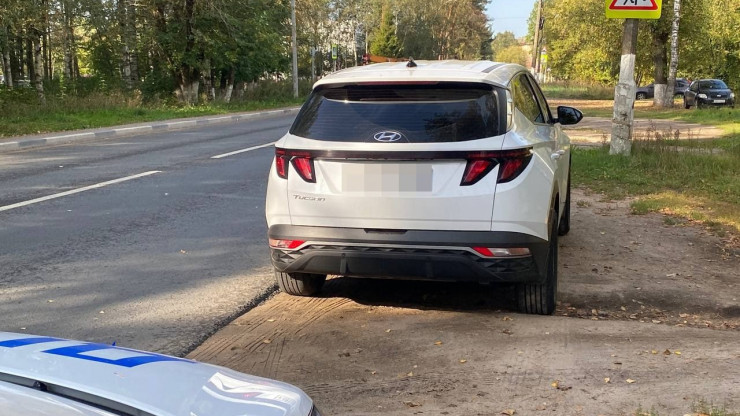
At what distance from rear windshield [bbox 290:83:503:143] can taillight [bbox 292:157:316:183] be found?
16 cm

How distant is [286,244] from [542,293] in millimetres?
1721

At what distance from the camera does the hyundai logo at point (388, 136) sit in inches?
167

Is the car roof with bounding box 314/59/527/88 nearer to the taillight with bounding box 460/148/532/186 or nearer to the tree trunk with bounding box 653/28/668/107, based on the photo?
the taillight with bounding box 460/148/532/186

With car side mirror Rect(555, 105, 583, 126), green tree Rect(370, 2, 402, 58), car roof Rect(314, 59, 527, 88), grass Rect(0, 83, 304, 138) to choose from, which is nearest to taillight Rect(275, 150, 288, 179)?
car roof Rect(314, 59, 527, 88)

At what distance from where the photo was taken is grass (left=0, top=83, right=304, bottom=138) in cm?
1870

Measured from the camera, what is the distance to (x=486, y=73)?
4504 millimetres

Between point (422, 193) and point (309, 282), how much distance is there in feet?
4.52

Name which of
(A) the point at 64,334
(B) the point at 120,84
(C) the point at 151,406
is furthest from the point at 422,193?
(B) the point at 120,84

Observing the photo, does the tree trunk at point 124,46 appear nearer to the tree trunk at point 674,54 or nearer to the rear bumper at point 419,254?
the tree trunk at point 674,54

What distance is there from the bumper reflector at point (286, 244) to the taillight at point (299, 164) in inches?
15.9

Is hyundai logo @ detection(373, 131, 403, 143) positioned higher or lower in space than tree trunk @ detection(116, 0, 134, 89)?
lower

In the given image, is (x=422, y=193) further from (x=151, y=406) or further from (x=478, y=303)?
(x=151, y=406)

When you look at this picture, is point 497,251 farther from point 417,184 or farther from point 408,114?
point 408,114

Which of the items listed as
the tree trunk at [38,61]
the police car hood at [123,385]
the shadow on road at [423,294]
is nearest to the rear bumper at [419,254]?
the shadow on road at [423,294]
